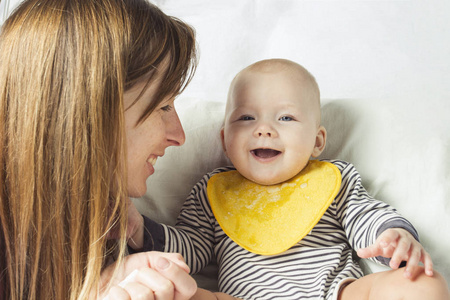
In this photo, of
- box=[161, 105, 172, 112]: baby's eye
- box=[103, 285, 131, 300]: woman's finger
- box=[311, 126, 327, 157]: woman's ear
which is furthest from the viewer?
box=[311, 126, 327, 157]: woman's ear

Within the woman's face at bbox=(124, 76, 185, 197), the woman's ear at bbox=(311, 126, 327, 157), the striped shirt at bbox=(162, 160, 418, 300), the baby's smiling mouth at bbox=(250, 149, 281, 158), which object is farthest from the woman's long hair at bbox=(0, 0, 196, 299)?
the woman's ear at bbox=(311, 126, 327, 157)

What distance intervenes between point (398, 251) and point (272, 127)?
14.8 inches

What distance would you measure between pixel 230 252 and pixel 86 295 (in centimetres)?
39

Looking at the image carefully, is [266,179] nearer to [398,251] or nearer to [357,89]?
[398,251]

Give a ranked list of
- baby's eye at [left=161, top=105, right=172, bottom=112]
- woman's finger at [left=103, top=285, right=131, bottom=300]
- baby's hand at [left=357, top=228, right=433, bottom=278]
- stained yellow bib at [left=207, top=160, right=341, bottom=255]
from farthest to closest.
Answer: stained yellow bib at [left=207, top=160, right=341, bottom=255]
baby's eye at [left=161, top=105, right=172, bottom=112]
baby's hand at [left=357, top=228, right=433, bottom=278]
woman's finger at [left=103, top=285, right=131, bottom=300]

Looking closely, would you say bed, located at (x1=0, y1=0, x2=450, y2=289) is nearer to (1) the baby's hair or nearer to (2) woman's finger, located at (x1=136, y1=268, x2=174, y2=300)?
(1) the baby's hair

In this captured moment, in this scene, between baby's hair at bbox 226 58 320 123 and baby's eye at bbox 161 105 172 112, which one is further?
baby's hair at bbox 226 58 320 123

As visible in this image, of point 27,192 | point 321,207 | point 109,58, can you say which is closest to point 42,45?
point 109,58

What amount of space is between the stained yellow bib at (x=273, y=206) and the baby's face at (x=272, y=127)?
38 mm

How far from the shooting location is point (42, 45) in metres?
0.84

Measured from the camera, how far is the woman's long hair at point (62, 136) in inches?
32.8

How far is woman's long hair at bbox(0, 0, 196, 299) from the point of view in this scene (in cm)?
83

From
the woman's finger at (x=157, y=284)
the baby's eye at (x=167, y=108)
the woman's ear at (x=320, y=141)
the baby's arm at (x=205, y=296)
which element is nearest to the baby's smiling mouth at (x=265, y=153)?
the woman's ear at (x=320, y=141)

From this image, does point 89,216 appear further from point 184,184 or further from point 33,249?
point 184,184
